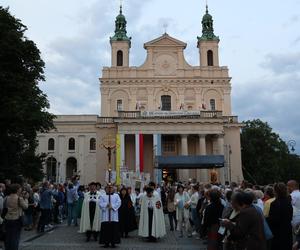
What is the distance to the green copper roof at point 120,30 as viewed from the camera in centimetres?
5400

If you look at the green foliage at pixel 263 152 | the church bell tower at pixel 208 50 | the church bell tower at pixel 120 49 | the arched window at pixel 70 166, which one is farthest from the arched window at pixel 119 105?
the green foliage at pixel 263 152

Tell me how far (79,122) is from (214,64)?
25.1 m

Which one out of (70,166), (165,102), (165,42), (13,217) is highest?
(165,42)

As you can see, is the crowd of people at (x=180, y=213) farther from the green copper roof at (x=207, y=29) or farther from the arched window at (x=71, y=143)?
the arched window at (x=71, y=143)

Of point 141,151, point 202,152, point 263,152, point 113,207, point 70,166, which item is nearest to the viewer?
→ point 113,207

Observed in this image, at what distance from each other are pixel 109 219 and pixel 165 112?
3175 cm

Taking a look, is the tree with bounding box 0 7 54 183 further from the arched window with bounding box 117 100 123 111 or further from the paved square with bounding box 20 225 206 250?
the arched window with bounding box 117 100 123 111

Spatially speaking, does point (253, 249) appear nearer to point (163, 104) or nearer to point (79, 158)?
point (163, 104)

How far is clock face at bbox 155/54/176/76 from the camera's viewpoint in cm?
5181

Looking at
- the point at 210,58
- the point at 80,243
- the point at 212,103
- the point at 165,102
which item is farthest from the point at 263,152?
the point at 80,243

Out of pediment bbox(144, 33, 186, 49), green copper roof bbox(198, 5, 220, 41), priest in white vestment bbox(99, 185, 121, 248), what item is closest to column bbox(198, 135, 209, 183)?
pediment bbox(144, 33, 186, 49)

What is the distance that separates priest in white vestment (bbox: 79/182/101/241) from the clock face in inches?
1509

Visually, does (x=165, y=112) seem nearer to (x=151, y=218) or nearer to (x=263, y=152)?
(x=263, y=152)

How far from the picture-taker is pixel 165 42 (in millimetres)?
52406
